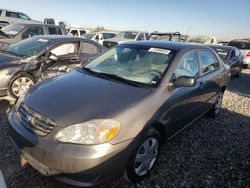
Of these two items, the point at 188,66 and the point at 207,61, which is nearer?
the point at 188,66

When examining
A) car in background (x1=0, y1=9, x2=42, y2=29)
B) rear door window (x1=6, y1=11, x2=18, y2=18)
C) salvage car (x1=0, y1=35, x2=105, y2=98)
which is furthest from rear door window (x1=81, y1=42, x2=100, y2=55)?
rear door window (x1=6, y1=11, x2=18, y2=18)

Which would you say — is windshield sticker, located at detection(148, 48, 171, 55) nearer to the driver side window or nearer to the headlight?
the driver side window

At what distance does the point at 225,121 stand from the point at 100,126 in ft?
12.9

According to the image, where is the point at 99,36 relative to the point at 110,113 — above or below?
below

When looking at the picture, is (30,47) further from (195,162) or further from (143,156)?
(195,162)

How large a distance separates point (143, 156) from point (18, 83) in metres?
3.60

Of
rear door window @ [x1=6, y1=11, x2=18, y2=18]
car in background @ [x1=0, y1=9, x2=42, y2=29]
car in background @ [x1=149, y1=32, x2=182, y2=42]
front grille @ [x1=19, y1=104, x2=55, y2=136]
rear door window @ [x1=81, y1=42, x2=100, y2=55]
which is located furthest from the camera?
rear door window @ [x1=6, y1=11, x2=18, y2=18]

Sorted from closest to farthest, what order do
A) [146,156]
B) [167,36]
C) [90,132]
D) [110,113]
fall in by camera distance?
[90,132] < [110,113] < [146,156] < [167,36]

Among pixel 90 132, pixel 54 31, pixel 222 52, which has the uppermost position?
pixel 54 31

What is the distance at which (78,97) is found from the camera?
3.06 m

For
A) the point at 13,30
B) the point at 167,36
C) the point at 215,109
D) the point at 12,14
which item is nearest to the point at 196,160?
the point at 215,109

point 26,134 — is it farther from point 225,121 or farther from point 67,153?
point 225,121

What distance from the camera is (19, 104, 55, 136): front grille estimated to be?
2676mm

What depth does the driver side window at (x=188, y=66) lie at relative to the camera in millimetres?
3788
